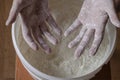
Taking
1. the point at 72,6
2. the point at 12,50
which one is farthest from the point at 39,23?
the point at 12,50

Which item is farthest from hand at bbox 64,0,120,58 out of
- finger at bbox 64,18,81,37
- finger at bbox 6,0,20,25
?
finger at bbox 6,0,20,25

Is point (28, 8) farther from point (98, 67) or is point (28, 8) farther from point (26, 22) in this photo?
point (98, 67)

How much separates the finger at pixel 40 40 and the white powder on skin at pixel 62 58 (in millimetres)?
62

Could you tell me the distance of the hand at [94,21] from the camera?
2.08 feet

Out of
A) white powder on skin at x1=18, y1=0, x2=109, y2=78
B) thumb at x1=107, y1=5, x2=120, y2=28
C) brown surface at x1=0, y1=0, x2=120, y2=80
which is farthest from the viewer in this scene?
brown surface at x1=0, y1=0, x2=120, y2=80

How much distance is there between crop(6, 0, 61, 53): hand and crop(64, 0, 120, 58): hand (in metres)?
0.06

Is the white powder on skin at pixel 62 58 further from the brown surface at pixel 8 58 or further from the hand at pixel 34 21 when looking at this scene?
the brown surface at pixel 8 58

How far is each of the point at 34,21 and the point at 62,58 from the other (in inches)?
5.9

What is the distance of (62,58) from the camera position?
773 millimetres

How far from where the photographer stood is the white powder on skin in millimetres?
734

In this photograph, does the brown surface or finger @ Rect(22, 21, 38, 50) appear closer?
finger @ Rect(22, 21, 38, 50)

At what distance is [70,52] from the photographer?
2.54 ft

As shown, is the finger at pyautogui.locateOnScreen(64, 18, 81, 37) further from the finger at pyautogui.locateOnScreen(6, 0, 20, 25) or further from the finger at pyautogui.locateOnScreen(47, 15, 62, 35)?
the finger at pyautogui.locateOnScreen(6, 0, 20, 25)

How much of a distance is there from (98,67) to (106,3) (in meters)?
0.15
